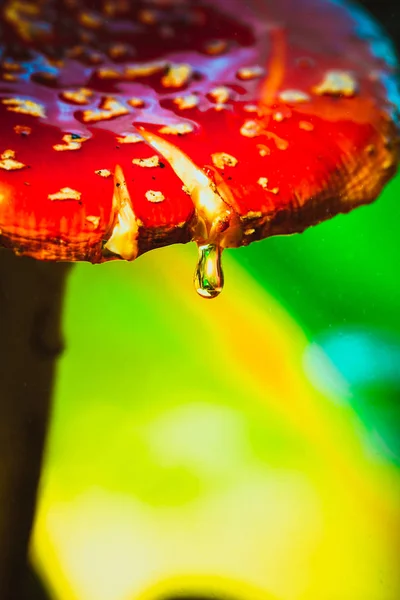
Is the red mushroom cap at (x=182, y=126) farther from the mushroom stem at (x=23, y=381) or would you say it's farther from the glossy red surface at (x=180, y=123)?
the mushroom stem at (x=23, y=381)

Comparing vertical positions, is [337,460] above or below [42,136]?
below

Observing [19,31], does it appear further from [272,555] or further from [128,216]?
[272,555]

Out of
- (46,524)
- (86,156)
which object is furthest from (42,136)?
(46,524)

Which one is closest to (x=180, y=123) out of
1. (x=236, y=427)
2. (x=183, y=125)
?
(x=183, y=125)

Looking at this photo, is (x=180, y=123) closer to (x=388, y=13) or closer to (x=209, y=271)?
(x=209, y=271)

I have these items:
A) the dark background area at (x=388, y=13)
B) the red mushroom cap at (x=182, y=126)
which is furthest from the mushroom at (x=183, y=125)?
the dark background area at (x=388, y=13)

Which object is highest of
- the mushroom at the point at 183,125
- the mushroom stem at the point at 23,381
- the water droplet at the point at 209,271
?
the mushroom at the point at 183,125

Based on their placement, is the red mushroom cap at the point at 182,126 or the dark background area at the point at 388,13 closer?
the red mushroom cap at the point at 182,126

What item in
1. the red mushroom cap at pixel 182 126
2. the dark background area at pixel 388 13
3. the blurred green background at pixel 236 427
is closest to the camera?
the red mushroom cap at pixel 182 126
